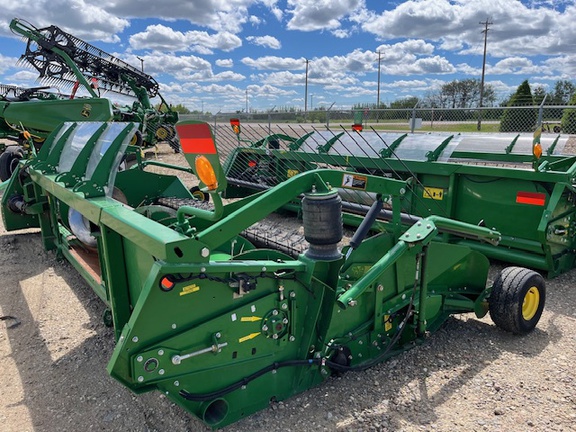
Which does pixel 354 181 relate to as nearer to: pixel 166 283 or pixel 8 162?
pixel 166 283

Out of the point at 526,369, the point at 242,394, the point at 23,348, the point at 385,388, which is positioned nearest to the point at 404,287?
the point at 385,388

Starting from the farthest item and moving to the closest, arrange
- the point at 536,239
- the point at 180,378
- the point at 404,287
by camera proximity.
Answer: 1. the point at 536,239
2. the point at 404,287
3. the point at 180,378

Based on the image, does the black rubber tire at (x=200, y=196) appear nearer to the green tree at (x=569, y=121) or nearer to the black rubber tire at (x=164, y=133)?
the black rubber tire at (x=164, y=133)

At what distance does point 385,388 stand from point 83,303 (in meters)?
2.84

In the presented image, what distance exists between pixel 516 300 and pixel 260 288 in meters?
2.09

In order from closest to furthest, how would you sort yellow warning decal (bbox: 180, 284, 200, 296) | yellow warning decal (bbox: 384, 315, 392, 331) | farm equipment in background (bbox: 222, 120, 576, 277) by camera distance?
yellow warning decal (bbox: 180, 284, 200, 296) < yellow warning decal (bbox: 384, 315, 392, 331) < farm equipment in background (bbox: 222, 120, 576, 277)

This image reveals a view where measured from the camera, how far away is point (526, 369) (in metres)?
3.26

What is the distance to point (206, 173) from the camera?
2225 millimetres

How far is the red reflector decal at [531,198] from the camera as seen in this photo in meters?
4.76

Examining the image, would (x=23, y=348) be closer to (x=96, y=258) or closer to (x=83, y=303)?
(x=83, y=303)

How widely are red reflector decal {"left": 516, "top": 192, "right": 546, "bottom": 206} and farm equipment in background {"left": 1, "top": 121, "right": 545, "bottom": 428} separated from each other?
1.43 meters

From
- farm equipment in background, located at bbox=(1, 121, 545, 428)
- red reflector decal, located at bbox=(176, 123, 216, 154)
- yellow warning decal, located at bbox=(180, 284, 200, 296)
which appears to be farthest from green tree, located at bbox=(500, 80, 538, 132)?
yellow warning decal, located at bbox=(180, 284, 200, 296)

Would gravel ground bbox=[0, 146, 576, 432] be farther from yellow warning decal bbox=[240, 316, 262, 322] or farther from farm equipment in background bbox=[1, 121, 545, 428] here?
Result: yellow warning decal bbox=[240, 316, 262, 322]

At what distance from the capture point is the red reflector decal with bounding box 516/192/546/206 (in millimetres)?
4762
